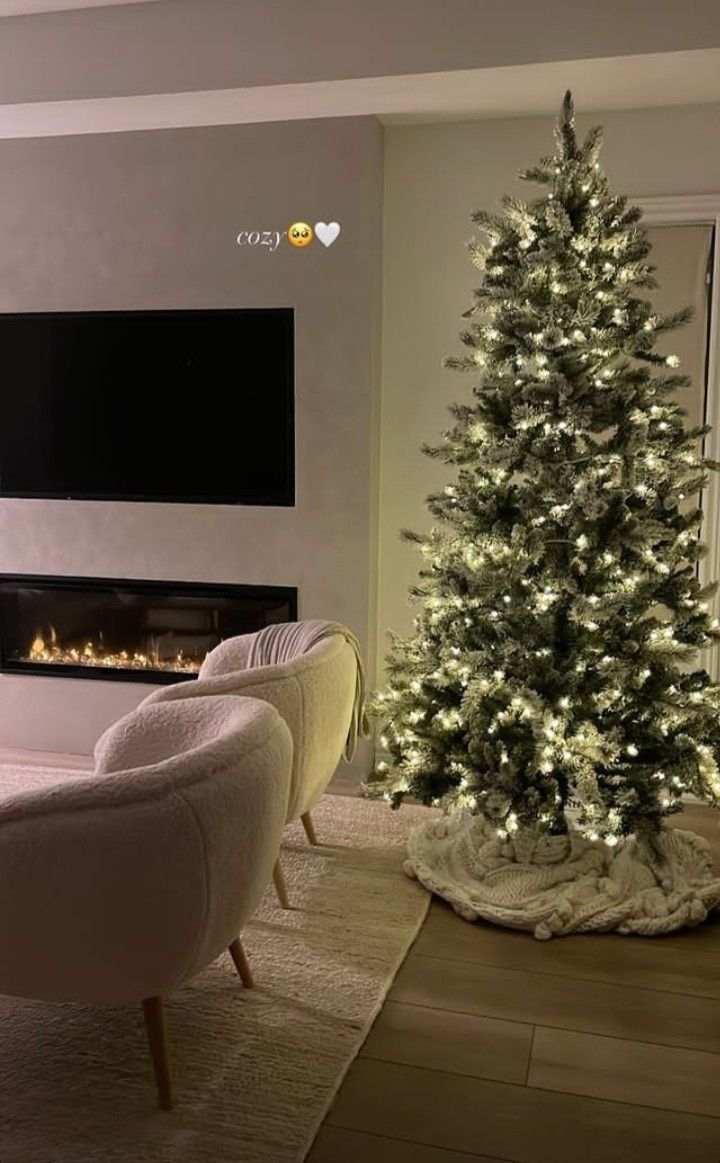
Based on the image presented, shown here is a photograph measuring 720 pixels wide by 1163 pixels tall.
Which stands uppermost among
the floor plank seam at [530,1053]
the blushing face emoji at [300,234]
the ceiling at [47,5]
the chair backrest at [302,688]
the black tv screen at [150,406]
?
the ceiling at [47,5]

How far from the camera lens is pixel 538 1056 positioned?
235 centimetres

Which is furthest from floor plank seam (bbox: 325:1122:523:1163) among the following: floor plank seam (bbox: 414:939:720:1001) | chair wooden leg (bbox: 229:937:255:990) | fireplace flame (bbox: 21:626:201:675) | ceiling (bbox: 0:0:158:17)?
ceiling (bbox: 0:0:158:17)

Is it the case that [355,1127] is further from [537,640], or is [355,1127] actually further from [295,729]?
[537,640]

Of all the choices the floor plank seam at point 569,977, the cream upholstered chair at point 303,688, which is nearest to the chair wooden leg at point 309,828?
the cream upholstered chair at point 303,688

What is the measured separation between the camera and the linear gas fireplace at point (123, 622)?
14.2ft

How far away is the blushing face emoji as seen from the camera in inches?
158

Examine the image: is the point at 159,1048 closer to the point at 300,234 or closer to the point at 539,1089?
the point at 539,1089

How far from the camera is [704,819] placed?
3.84 m

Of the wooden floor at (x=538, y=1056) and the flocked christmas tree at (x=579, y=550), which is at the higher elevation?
the flocked christmas tree at (x=579, y=550)

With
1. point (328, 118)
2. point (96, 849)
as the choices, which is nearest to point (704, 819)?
point (96, 849)

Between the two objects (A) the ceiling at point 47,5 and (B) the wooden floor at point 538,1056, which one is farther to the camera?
(A) the ceiling at point 47,5

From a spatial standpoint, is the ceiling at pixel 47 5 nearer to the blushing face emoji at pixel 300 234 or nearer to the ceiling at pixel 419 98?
the ceiling at pixel 419 98

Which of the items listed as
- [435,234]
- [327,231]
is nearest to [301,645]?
[327,231]

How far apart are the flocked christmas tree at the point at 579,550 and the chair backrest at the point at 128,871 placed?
3.68 ft
